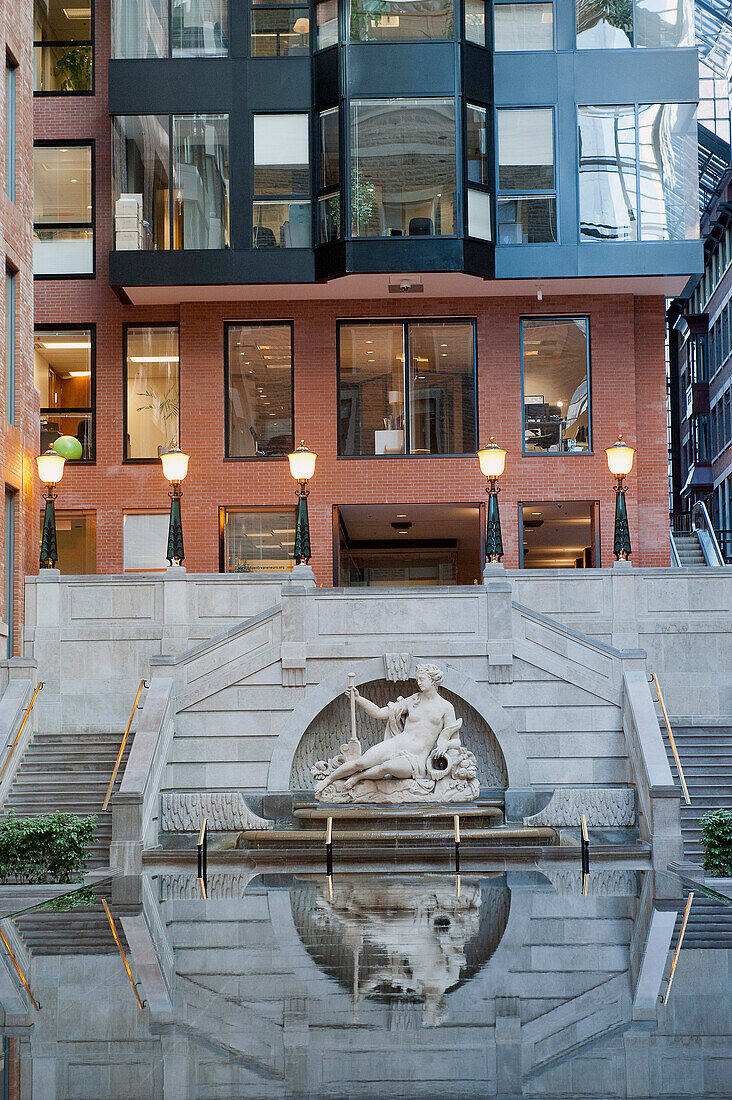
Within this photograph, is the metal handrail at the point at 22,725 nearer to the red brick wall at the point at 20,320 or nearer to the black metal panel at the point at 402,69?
the red brick wall at the point at 20,320

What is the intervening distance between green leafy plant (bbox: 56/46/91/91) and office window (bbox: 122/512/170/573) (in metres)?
11.3

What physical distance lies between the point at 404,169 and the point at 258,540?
9616 mm

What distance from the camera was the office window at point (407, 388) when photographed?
34.6m

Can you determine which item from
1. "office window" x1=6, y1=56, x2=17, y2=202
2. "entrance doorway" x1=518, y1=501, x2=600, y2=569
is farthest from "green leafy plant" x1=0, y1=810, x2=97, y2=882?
"entrance doorway" x1=518, y1=501, x2=600, y2=569

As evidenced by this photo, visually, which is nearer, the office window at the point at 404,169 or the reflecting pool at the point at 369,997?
the reflecting pool at the point at 369,997

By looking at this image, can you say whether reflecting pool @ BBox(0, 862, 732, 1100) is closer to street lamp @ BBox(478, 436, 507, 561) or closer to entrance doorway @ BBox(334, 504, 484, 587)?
street lamp @ BBox(478, 436, 507, 561)

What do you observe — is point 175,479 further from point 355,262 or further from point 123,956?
point 123,956

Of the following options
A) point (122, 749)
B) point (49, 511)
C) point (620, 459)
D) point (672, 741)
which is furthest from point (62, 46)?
point (672, 741)

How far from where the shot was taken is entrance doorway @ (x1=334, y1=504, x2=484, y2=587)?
37.3 meters

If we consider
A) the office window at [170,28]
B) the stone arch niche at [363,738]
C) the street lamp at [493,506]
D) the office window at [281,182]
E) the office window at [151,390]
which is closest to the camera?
the stone arch niche at [363,738]

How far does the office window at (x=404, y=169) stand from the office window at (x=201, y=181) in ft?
10.8

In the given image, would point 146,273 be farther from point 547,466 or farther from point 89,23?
point 547,466

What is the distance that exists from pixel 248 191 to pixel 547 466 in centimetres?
988

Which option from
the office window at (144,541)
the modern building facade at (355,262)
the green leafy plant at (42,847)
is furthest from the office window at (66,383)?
the green leafy plant at (42,847)
